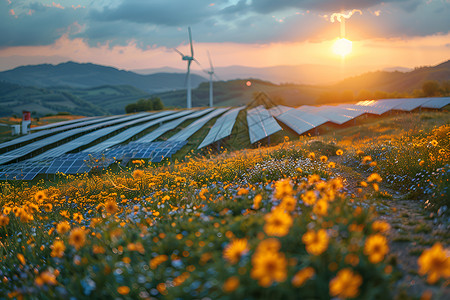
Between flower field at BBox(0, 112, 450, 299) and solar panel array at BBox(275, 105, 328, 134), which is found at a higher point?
solar panel array at BBox(275, 105, 328, 134)

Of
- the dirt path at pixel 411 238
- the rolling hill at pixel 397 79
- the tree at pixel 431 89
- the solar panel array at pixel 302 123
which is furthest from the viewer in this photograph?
the rolling hill at pixel 397 79

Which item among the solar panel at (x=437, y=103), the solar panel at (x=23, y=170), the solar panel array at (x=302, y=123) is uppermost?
the solar panel at (x=437, y=103)

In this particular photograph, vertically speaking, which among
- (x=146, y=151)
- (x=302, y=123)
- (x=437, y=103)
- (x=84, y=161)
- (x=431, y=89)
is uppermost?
(x=431, y=89)

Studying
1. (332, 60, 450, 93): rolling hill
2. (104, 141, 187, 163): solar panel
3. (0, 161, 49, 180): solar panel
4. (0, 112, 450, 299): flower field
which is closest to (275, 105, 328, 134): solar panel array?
(104, 141, 187, 163): solar panel

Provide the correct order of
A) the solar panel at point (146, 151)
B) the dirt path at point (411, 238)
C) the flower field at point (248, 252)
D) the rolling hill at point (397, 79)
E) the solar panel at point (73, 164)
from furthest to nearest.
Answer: the rolling hill at point (397, 79) < the solar panel at point (146, 151) < the solar panel at point (73, 164) < the dirt path at point (411, 238) < the flower field at point (248, 252)

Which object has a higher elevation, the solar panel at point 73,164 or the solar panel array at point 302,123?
the solar panel array at point 302,123

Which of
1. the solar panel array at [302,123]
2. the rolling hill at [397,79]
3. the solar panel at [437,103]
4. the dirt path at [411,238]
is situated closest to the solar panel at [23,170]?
the dirt path at [411,238]

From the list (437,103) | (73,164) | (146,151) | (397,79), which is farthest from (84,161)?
(397,79)

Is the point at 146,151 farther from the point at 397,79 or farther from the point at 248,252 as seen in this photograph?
the point at 397,79

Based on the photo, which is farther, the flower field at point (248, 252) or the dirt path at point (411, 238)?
the dirt path at point (411, 238)

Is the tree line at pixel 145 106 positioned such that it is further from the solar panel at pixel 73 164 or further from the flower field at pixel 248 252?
the flower field at pixel 248 252

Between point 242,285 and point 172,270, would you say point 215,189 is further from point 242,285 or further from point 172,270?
point 242,285

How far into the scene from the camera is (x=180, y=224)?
480cm

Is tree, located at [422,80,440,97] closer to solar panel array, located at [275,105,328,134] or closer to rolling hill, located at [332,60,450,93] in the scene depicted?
solar panel array, located at [275,105,328,134]
